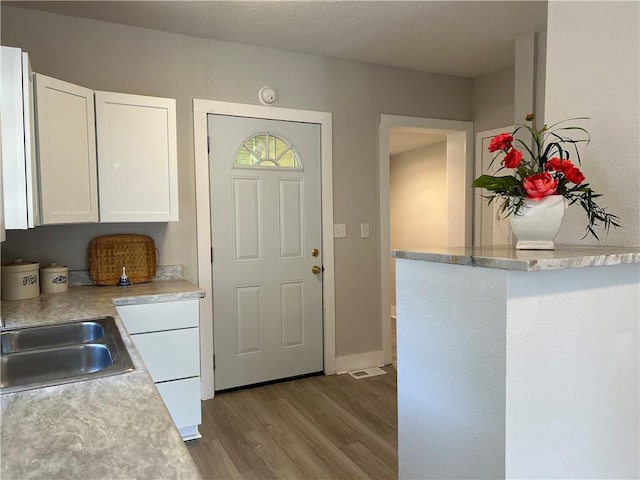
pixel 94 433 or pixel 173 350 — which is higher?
pixel 94 433

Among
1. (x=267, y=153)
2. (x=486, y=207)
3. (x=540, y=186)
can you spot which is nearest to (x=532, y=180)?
(x=540, y=186)

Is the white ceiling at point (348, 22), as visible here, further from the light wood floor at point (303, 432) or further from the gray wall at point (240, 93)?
the light wood floor at point (303, 432)

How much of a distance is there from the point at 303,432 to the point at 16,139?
2057mm

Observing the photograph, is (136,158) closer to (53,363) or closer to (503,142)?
(53,363)

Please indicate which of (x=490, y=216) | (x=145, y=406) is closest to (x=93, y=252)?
(x=145, y=406)

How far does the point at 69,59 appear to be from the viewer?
8.90 ft

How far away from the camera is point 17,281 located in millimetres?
2309

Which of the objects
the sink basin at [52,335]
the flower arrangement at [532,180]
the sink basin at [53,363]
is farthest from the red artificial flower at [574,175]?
the sink basin at [52,335]

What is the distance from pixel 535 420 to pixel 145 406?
3.32 ft

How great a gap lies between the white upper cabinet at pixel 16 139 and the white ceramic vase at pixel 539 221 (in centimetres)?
197

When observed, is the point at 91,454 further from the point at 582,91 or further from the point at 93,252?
the point at 93,252

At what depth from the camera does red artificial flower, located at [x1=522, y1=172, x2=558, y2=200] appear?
4.50 ft

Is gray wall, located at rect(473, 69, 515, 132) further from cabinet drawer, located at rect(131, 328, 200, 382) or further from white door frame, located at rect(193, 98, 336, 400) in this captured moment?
cabinet drawer, located at rect(131, 328, 200, 382)

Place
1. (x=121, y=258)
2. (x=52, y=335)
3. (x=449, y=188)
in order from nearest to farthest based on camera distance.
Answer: (x=52, y=335), (x=121, y=258), (x=449, y=188)
